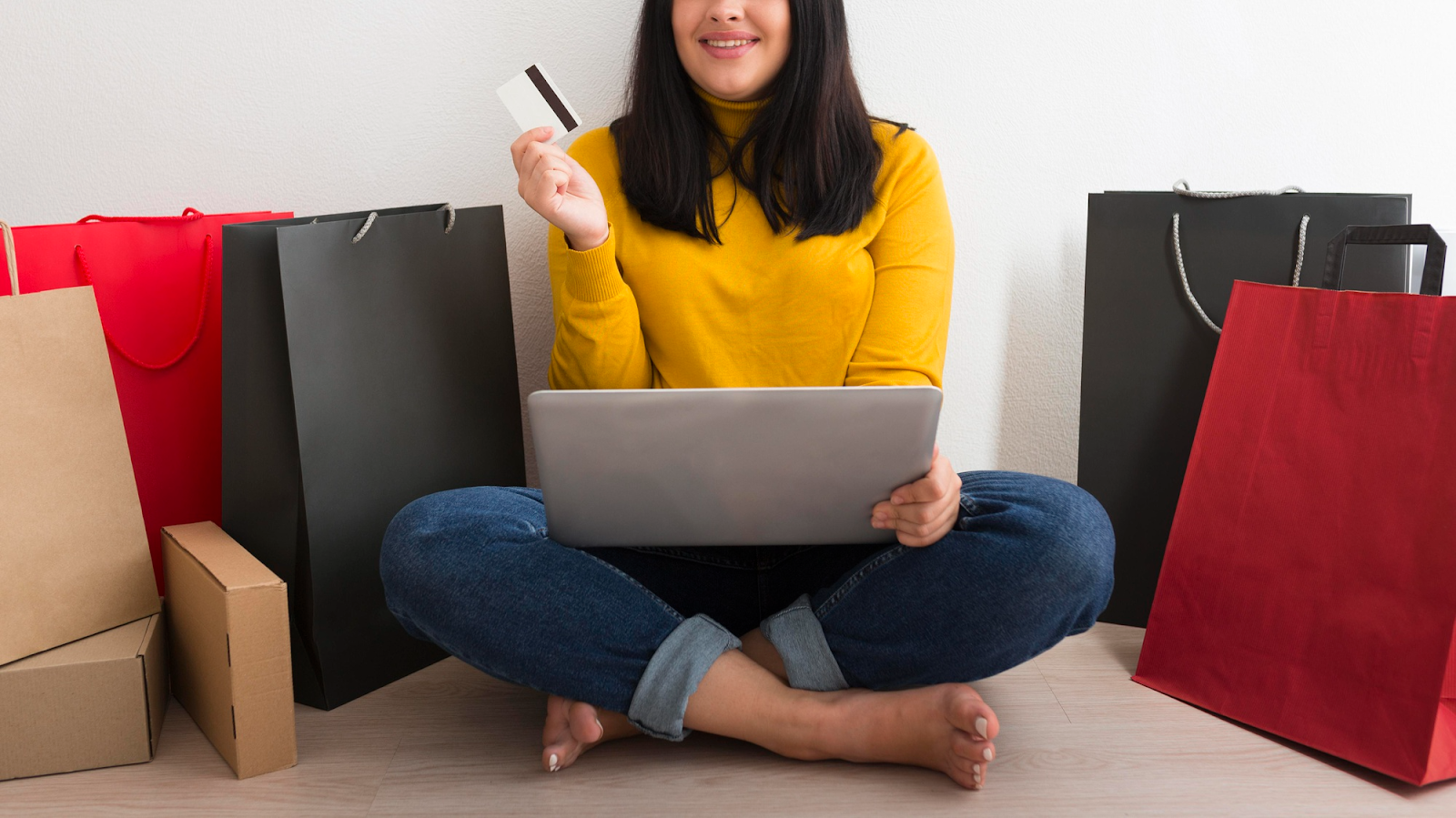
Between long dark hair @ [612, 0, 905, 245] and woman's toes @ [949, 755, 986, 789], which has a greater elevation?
long dark hair @ [612, 0, 905, 245]

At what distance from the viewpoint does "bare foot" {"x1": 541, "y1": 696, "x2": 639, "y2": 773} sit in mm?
921

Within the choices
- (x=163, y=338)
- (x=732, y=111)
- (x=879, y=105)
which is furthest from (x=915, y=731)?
(x=163, y=338)

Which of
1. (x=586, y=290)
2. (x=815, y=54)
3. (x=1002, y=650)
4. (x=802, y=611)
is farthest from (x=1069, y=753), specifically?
(x=815, y=54)

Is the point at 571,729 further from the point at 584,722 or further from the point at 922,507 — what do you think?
the point at 922,507

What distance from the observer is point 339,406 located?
3.45 ft

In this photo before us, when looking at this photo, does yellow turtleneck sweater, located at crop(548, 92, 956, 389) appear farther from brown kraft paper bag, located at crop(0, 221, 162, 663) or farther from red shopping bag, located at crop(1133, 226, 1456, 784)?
brown kraft paper bag, located at crop(0, 221, 162, 663)

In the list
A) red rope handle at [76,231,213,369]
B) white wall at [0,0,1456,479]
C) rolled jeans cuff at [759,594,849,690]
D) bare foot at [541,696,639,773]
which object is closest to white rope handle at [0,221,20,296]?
red rope handle at [76,231,213,369]

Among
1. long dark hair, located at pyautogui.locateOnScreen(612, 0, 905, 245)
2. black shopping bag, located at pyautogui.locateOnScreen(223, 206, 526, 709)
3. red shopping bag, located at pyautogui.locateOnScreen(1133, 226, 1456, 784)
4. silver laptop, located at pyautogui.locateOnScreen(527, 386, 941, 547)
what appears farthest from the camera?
long dark hair, located at pyautogui.locateOnScreen(612, 0, 905, 245)

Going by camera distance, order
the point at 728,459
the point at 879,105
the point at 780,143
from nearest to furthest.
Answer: the point at 728,459 < the point at 780,143 < the point at 879,105

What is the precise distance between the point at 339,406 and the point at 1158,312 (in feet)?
3.28

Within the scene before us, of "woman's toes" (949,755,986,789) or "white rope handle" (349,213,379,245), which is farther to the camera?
"white rope handle" (349,213,379,245)

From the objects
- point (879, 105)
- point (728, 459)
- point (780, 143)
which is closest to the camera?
point (728, 459)

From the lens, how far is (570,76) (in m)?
1.34

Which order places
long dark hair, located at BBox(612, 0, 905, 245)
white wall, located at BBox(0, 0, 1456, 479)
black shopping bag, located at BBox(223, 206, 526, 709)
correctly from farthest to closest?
white wall, located at BBox(0, 0, 1456, 479) < long dark hair, located at BBox(612, 0, 905, 245) < black shopping bag, located at BBox(223, 206, 526, 709)
